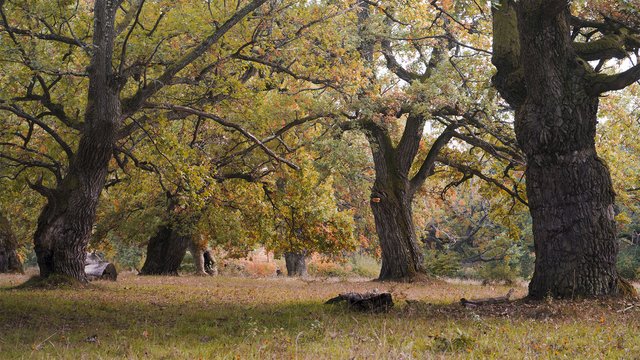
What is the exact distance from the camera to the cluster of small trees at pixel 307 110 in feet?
43.0

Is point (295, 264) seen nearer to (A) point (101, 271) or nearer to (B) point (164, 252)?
(B) point (164, 252)

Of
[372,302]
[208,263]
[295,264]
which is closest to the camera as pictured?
[372,302]

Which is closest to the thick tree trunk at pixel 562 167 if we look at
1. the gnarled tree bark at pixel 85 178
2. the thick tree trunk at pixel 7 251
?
the gnarled tree bark at pixel 85 178

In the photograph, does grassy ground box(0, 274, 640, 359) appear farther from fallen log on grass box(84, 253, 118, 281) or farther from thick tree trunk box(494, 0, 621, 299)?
fallen log on grass box(84, 253, 118, 281)

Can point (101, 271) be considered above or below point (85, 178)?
below

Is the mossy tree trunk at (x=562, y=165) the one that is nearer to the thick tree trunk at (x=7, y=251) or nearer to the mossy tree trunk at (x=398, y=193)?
the mossy tree trunk at (x=398, y=193)

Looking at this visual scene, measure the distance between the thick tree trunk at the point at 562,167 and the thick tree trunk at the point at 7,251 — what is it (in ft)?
86.4

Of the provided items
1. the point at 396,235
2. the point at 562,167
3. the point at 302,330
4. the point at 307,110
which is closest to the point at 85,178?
the point at 307,110

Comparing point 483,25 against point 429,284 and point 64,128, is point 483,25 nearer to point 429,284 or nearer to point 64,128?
point 429,284

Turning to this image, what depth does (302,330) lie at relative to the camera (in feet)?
30.5

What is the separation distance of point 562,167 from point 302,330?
269 inches

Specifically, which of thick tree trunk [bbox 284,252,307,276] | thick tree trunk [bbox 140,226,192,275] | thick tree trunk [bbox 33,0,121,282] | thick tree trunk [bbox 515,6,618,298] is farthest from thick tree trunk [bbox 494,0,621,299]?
thick tree trunk [bbox 284,252,307,276]

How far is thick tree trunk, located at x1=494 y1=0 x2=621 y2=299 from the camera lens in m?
12.7

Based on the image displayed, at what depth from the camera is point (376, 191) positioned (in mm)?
24484
